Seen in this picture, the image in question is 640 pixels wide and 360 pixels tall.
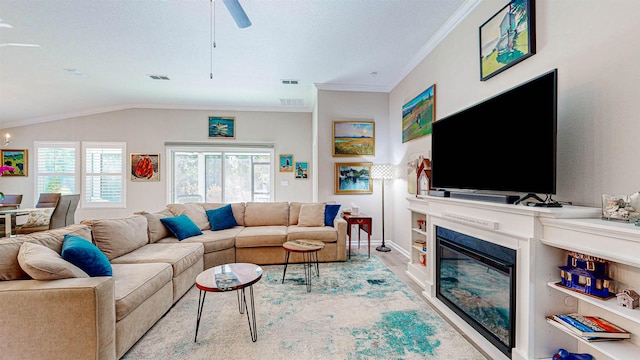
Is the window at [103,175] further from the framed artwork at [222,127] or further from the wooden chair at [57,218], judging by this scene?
the framed artwork at [222,127]

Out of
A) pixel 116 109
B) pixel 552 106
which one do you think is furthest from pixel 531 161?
pixel 116 109

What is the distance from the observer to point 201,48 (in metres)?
3.43

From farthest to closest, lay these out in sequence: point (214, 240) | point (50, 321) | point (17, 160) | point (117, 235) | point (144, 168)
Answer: point (144, 168), point (17, 160), point (214, 240), point (117, 235), point (50, 321)

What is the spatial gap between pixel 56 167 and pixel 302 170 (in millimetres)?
5493

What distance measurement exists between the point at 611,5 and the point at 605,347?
6.01ft

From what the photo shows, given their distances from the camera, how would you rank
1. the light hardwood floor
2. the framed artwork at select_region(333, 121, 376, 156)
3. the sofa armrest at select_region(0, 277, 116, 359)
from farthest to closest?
the framed artwork at select_region(333, 121, 376, 156)
the light hardwood floor
the sofa armrest at select_region(0, 277, 116, 359)

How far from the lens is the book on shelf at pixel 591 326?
52.1 inches

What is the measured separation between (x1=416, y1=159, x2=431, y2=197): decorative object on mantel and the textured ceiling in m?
1.54

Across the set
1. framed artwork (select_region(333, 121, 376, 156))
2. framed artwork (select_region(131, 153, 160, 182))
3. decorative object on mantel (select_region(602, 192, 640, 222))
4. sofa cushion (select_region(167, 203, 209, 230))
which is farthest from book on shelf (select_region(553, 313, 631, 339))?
framed artwork (select_region(131, 153, 160, 182))

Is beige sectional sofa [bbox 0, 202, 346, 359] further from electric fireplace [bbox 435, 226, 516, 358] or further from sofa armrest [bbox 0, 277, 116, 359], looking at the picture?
electric fireplace [bbox 435, 226, 516, 358]

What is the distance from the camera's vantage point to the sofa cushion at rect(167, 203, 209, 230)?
13.0ft

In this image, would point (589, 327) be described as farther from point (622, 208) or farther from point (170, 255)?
point (170, 255)

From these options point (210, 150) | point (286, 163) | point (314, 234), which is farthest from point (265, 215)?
point (210, 150)

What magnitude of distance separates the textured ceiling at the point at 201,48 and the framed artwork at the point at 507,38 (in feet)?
1.51
